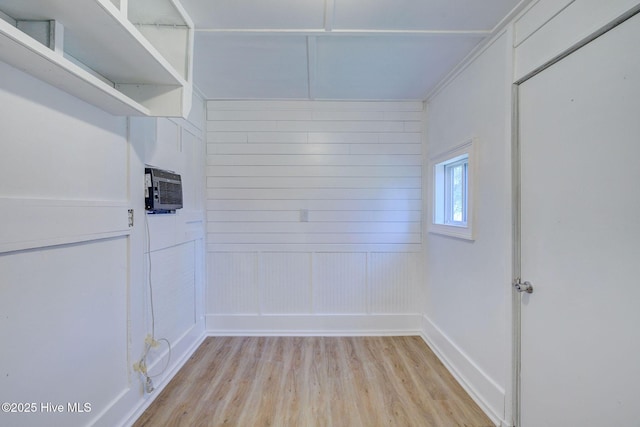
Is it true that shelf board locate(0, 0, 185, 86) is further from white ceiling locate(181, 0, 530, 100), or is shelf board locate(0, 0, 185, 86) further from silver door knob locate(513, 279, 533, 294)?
silver door knob locate(513, 279, 533, 294)

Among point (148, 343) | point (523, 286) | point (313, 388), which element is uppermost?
point (523, 286)

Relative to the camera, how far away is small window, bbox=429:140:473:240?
89.4 inches

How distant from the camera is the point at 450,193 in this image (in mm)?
2588

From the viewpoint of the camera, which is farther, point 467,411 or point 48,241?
point 467,411

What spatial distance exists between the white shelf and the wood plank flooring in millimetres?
1968

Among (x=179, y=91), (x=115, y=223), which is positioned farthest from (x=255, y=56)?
(x=115, y=223)

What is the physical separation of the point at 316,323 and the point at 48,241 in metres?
2.32

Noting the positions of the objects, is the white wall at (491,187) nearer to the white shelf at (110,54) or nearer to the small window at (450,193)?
the small window at (450,193)

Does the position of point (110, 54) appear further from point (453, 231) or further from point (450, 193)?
point (450, 193)

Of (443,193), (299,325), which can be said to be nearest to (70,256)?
(299,325)

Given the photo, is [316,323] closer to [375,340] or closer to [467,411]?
[375,340]

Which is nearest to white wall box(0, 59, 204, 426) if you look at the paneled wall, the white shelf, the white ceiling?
the white shelf

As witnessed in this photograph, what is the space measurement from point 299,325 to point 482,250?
1.94 metres

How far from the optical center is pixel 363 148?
2.84 m
